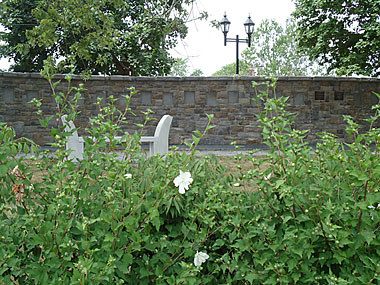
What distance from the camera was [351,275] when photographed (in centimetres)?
135

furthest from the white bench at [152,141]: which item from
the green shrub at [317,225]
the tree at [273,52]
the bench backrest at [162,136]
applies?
the tree at [273,52]

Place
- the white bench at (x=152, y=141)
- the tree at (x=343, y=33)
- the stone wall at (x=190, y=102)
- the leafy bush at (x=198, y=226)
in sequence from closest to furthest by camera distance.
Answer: the leafy bush at (x=198, y=226)
the white bench at (x=152, y=141)
the stone wall at (x=190, y=102)
the tree at (x=343, y=33)

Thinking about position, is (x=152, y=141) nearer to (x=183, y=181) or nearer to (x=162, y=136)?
(x=162, y=136)

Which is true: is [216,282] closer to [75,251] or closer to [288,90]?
[75,251]

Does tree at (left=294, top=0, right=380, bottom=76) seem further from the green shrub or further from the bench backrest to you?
the green shrub

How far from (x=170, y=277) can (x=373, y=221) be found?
28.5 inches

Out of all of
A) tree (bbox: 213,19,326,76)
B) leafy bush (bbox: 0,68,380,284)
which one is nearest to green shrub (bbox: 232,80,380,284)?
leafy bush (bbox: 0,68,380,284)

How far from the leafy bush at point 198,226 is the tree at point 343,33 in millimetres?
11766

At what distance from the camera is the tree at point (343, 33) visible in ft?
40.4

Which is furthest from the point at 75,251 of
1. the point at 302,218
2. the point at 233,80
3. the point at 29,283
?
the point at 233,80

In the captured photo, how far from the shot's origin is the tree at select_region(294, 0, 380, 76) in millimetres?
12299

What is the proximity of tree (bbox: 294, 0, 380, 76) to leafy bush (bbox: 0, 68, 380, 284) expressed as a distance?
11.8 meters

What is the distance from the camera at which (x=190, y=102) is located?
8797mm

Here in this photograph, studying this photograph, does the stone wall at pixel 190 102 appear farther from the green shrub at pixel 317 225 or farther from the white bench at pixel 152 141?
the green shrub at pixel 317 225
